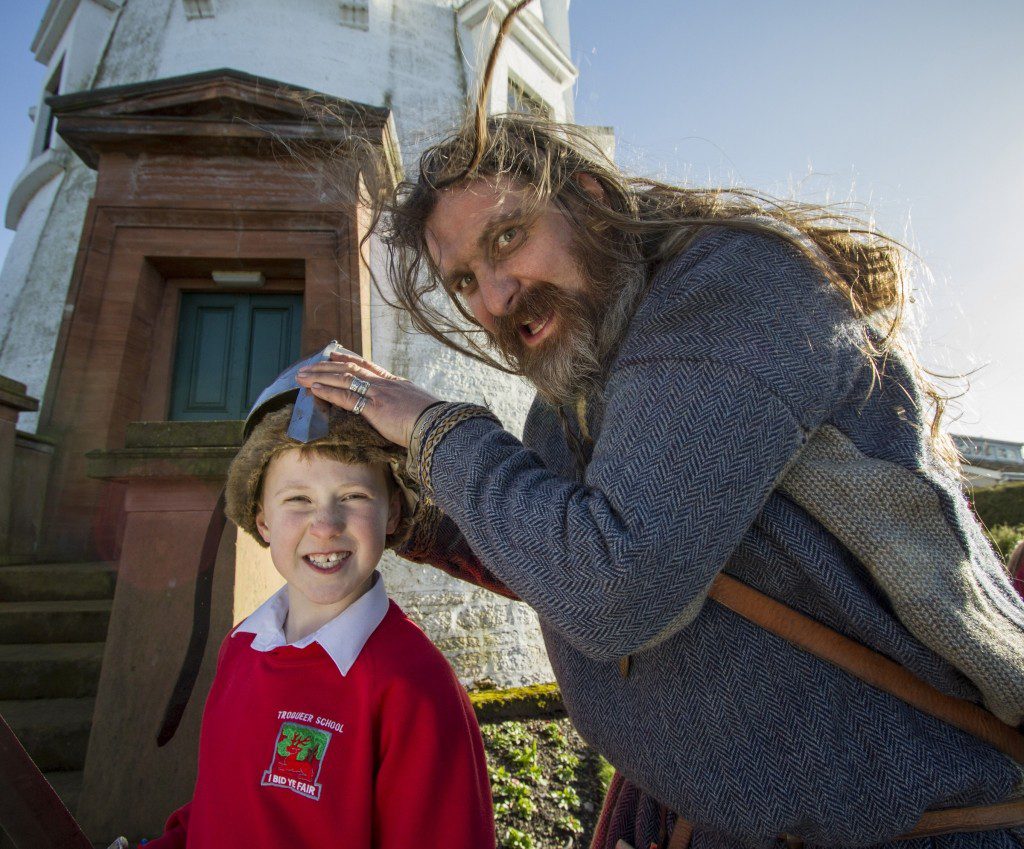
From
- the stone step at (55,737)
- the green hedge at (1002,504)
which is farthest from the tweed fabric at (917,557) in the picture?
the green hedge at (1002,504)

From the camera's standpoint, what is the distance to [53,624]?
402cm

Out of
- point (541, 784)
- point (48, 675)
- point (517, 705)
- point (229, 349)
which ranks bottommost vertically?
point (541, 784)

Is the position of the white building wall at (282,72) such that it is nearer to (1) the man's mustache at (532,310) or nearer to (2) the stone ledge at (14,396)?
(2) the stone ledge at (14,396)

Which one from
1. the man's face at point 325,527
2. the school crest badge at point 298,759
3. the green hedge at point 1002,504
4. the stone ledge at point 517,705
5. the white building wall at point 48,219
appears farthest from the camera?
the green hedge at point 1002,504

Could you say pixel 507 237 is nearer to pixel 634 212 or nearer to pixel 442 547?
pixel 634 212

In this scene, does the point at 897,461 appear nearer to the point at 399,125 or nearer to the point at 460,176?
the point at 460,176

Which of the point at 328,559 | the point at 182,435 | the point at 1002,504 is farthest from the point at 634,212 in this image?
the point at 1002,504

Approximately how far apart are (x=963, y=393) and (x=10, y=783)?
78.1 inches

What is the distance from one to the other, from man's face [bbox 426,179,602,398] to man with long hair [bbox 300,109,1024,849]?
248mm

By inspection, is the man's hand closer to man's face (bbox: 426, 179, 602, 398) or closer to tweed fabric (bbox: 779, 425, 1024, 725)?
man's face (bbox: 426, 179, 602, 398)

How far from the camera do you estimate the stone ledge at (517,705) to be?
4.75m

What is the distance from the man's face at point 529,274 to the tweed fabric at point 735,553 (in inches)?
11.1

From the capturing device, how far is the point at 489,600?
19.2 feet

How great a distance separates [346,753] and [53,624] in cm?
359
